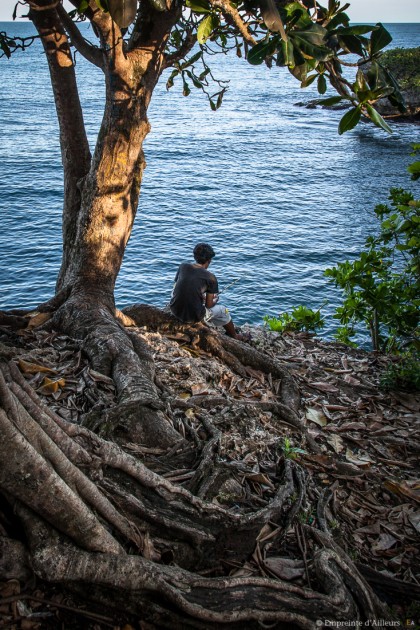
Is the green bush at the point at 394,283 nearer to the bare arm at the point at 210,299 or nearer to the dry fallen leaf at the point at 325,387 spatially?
the dry fallen leaf at the point at 325,387

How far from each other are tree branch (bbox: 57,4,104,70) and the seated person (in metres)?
3.03

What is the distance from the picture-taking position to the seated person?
27.2ft

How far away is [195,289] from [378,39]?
4.93 metres

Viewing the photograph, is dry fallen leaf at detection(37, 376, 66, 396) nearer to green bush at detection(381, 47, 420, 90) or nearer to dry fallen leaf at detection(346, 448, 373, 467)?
dry fallen leaf at detection(346, 448, 373, 467)

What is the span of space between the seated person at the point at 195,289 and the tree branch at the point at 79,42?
3.03 meters

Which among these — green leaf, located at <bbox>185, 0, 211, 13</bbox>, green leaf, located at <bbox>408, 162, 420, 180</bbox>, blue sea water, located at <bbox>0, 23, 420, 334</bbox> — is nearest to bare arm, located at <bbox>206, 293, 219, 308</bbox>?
green leaf, located at <bbox>408, 162, 420, 180</bbox>

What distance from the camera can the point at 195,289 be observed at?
837 cm

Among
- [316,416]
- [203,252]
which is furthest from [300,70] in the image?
[316,416]

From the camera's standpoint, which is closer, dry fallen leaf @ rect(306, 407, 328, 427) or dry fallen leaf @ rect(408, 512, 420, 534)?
dry fallen leaf @ rect(408, 512, 420, 534)

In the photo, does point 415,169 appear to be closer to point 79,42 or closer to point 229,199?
point 79,42

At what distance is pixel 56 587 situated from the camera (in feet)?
9.77

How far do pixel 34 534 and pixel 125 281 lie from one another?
59.4 ft

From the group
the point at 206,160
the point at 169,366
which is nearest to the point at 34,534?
the point at 169,366

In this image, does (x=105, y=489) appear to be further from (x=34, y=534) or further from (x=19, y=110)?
(x=19, y=110)
